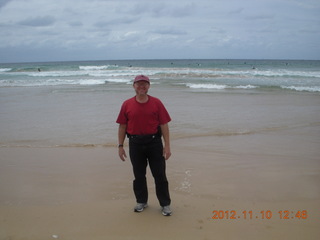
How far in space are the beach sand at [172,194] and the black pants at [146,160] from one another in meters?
0.24

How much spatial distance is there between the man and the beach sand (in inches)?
16.4

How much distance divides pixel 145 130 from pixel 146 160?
1.35ft

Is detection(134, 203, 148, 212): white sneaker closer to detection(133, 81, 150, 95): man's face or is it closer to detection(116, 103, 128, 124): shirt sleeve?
detection(116, 103, 128, 124): shirt sleeve

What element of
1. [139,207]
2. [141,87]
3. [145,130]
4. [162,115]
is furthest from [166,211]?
[141,87]

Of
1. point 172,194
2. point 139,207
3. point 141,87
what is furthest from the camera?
point 172,194

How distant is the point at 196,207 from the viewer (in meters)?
3.54

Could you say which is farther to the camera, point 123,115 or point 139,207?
point 139,207

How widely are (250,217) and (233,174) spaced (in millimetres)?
1291

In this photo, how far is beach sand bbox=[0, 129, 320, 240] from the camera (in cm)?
306

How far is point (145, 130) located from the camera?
10.4 feet
